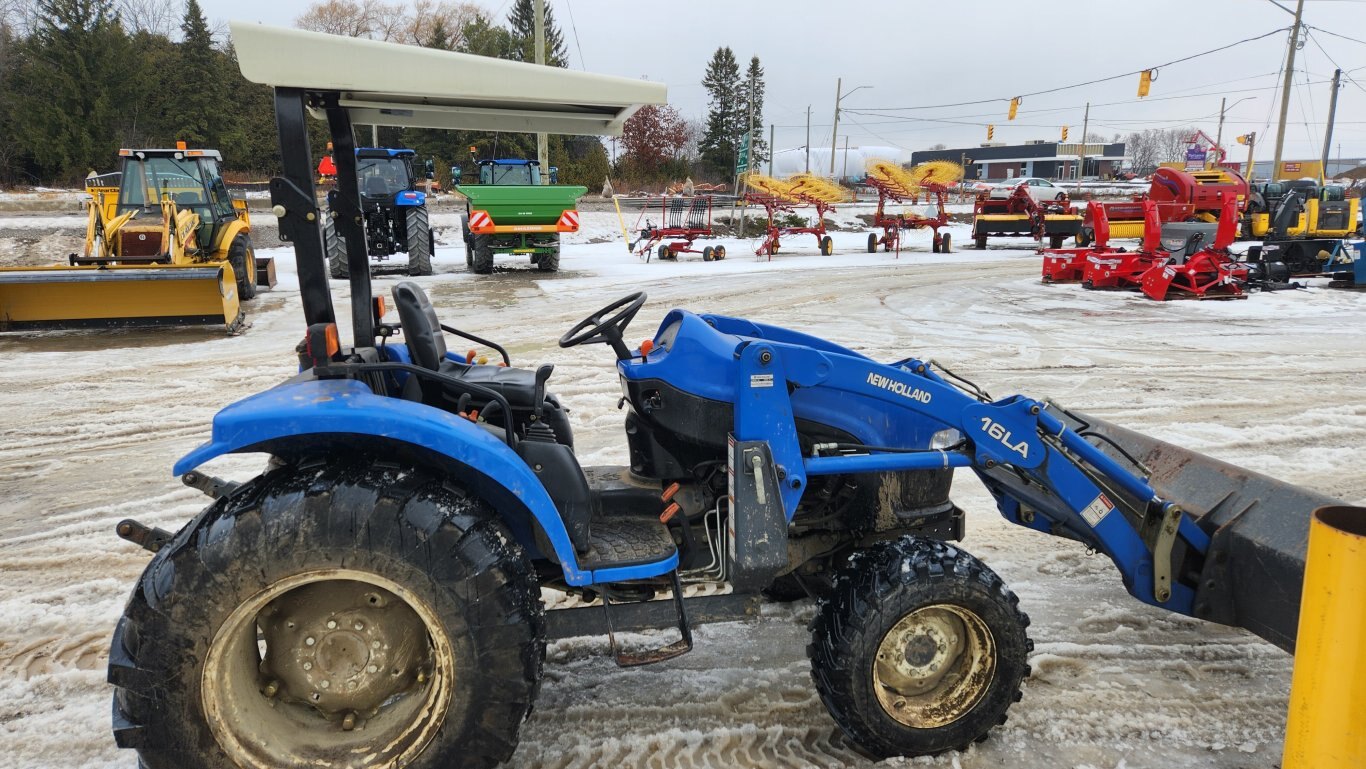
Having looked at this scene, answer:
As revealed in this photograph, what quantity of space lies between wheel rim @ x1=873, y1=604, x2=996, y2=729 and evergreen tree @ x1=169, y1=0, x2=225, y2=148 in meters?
33.8

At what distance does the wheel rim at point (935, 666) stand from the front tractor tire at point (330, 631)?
1061mm

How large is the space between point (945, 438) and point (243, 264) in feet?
35.9

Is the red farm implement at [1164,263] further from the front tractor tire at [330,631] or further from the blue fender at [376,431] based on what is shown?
the front tractor tire at [330,631]

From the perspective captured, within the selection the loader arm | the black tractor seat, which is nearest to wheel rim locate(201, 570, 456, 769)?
the black tractor seat

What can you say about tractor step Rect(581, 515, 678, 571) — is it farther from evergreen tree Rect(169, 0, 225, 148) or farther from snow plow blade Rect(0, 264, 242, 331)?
evergreen tree Rect(169, 0, 225, 148)

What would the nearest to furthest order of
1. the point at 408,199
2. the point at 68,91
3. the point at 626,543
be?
1. the point at 626,543
2. the point at 408,199
3. the point at 68,91

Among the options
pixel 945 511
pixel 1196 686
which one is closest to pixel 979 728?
pixel 945 511

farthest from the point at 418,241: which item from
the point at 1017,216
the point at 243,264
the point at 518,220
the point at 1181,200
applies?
the point at 1017,216

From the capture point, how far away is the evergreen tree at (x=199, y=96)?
30125 millimetres

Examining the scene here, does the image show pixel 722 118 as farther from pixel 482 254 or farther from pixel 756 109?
pixel 482 254

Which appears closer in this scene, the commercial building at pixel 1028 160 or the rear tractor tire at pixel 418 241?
the rear tractor tire at pixel 418 241

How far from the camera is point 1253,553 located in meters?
2.71

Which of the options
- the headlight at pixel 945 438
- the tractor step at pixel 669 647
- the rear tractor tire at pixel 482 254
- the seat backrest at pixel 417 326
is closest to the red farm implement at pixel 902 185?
the rear tractor tire at pixel 482 254

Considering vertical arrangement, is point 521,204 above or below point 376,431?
above
